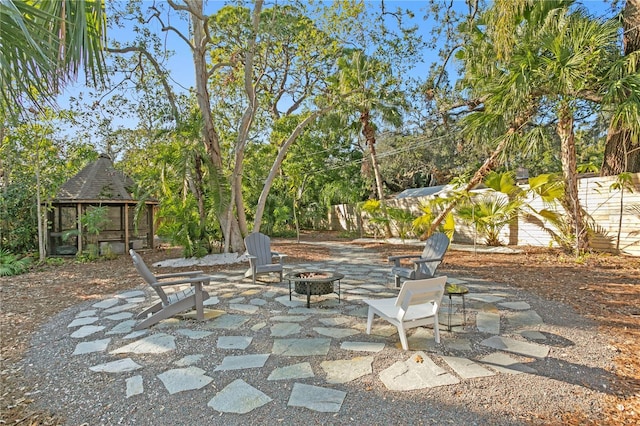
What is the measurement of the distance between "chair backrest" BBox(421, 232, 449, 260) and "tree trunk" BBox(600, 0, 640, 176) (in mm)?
5371

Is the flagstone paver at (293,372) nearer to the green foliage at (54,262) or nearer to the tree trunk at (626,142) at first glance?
the tree trunk at (626,142)

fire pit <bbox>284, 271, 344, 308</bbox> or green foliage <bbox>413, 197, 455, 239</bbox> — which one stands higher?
Answer: green foliage <bbox>413, 197, 455, 239</bbox>

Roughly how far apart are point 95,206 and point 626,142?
15024mm

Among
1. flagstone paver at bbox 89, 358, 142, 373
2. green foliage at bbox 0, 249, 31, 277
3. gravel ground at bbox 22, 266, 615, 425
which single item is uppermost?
green foliage at bbox 0, 249, 31, 277

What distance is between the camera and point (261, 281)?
6.65 m

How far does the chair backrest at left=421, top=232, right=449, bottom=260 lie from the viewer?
5.67 m

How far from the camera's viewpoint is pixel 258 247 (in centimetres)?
680

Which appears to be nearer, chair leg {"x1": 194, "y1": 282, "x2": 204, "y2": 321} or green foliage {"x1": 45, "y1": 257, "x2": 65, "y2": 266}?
chair leg {"x1": 194, "y1": 282, "x2": 204, "y2": 321}

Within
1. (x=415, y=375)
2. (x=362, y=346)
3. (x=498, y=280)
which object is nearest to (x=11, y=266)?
(x=362, y=346)

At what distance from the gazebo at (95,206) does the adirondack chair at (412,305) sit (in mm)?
9070

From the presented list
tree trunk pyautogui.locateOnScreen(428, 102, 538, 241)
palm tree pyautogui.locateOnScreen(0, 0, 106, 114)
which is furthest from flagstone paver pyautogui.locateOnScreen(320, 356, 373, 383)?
tree trunk pyautogui.locateOnScreen(428, 102, 538, 241)

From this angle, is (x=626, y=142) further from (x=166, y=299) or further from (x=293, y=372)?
(x=166, y=299)

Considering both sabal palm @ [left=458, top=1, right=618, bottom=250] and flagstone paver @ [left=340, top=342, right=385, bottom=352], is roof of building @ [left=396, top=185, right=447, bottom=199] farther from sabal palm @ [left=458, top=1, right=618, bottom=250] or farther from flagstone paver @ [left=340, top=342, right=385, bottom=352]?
flagstone paver @ [left=340, top=342, right=385, bottom=352]

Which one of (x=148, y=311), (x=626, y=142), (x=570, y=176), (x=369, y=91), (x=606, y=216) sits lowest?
(x=148, y=311)
